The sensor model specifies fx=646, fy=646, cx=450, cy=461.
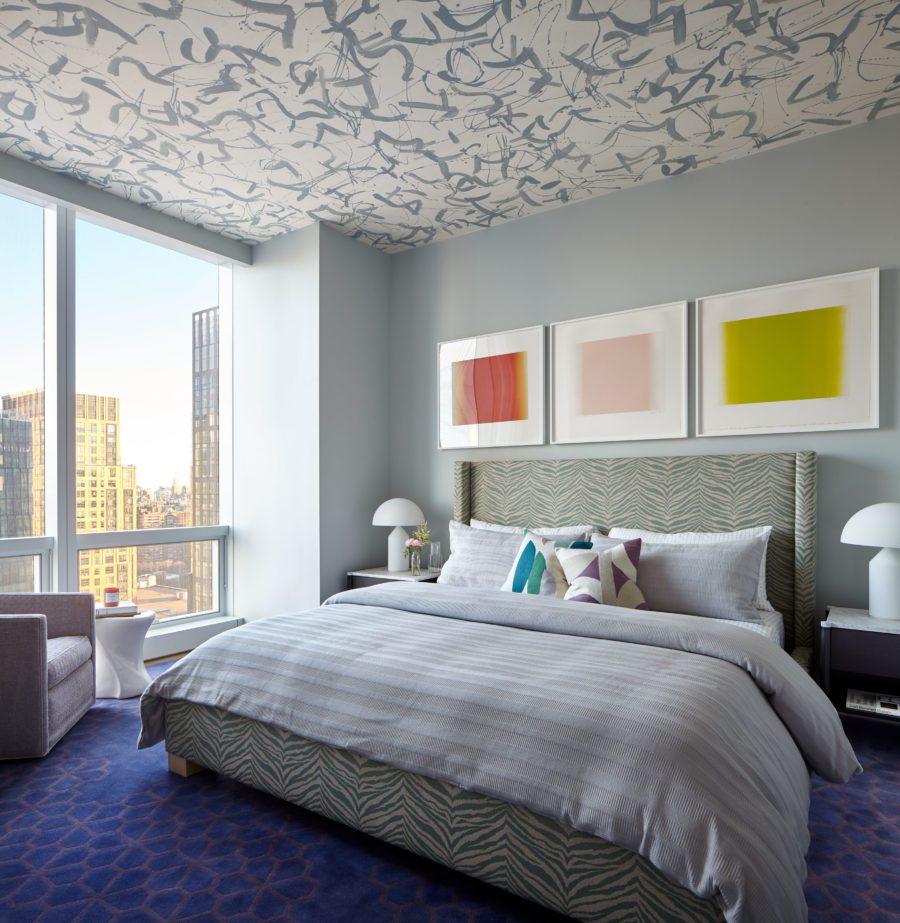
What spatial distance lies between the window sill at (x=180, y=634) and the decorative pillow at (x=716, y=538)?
273cm

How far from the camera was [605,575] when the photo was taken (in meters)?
2.94

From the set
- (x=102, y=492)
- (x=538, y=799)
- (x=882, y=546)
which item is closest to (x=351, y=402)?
(x=102, y=492)

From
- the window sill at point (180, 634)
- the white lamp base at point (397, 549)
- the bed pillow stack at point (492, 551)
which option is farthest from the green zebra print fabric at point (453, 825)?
the white lamp base at point (397, 549)

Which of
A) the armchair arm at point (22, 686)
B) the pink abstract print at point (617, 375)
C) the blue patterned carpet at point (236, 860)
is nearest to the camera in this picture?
the blue patterned carpet at point (236, 860)

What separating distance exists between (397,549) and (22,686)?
87.9 inches

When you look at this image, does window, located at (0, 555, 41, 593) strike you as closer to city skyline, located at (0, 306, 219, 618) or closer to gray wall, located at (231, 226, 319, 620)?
city skyline, located at (0, 306, 219, 618)

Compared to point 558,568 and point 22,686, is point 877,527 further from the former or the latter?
point 22,686

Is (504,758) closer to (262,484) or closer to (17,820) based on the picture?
(17,820)

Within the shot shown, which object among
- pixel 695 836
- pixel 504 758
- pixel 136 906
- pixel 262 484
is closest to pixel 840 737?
pixel 695 836

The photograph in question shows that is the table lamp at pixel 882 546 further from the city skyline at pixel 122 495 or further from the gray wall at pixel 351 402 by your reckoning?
the city skyline at pixel 122 495

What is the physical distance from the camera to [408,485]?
473 centimetres

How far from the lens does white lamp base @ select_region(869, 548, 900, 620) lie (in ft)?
9.14

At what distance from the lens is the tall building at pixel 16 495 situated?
3482mm

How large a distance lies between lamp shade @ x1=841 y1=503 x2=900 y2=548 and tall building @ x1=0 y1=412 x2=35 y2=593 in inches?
163
